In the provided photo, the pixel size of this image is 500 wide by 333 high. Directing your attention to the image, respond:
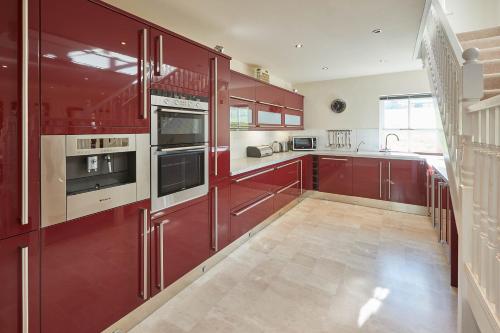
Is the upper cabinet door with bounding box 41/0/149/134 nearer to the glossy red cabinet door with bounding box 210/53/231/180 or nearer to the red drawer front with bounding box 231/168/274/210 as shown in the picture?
the glossy red cabinet door with bounding box 210/53/231/180

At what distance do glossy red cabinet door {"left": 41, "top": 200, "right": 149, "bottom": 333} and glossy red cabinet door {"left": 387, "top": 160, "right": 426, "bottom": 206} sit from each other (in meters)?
3.93

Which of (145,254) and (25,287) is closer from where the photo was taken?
(25,287)

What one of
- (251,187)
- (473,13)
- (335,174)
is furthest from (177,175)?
(473,13)

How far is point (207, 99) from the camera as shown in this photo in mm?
2348

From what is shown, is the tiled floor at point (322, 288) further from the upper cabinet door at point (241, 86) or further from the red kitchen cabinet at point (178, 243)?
the upper cabinet door at point (241, 86)

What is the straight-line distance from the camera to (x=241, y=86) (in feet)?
10.6

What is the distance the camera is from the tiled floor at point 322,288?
179 cm

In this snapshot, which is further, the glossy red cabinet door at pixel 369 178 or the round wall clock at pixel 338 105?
the round wall clock at pixel 338 105

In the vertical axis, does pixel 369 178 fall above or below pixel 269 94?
below

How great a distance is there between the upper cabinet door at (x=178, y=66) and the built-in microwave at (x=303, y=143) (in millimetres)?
3205

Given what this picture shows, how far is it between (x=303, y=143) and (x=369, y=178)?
1393mm

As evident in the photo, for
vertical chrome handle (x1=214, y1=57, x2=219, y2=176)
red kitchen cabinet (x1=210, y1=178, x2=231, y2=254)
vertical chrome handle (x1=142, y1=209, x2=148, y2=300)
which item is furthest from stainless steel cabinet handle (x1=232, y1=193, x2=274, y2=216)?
vertical chrome handle (x1=142, y1=209, x2=148, y2=300)

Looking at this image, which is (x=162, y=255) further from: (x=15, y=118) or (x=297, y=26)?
(x=297, y=26)

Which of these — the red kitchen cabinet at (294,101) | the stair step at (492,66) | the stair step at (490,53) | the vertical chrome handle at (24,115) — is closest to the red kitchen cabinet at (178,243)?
the vertical chrome handle at (24,115)
